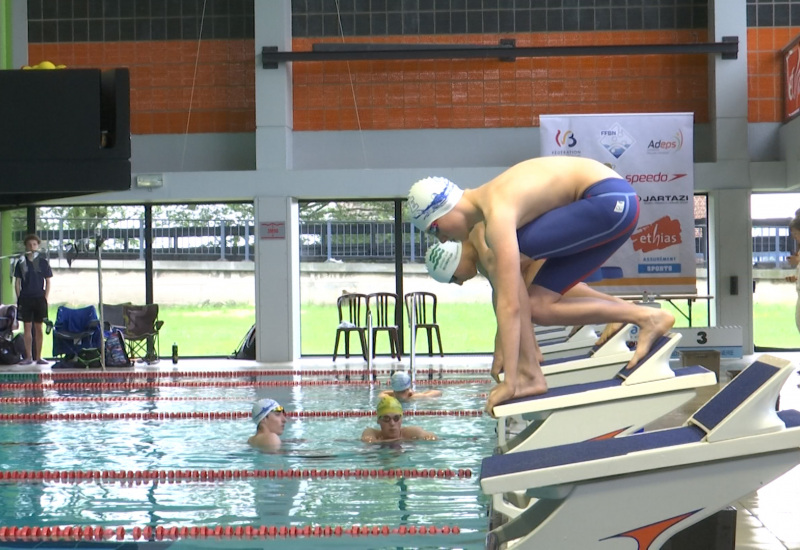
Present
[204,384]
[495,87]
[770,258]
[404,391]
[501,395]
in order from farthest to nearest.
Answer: [770,258]
[495,87]
[204,384]
[404,391]
[501,395]

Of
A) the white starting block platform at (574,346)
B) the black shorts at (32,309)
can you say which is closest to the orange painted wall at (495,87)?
the black shorts at (32,309)

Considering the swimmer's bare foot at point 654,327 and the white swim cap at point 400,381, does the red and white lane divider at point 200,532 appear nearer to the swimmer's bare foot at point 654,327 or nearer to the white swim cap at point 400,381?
the swimmer's bare foot at point 654,327

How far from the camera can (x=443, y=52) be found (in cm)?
1288

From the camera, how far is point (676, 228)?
1148 cm

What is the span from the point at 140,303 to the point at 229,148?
255 centimetres

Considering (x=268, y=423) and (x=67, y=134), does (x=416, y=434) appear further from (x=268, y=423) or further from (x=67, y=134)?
(x=67, y=134)

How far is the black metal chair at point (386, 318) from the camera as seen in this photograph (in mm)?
12391

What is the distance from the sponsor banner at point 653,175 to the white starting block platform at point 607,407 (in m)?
8.19

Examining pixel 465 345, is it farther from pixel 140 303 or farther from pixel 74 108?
pixel 74 108

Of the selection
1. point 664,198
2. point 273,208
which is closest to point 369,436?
point 664,198

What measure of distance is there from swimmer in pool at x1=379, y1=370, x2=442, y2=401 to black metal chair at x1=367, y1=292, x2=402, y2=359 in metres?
3.29

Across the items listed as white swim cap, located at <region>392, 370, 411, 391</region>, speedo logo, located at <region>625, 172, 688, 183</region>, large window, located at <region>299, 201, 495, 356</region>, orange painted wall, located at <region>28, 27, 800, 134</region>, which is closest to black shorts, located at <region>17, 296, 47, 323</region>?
orange painted wall, located at <region>28, 27, 800, 134</region>

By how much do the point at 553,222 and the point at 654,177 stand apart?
8.04 meters

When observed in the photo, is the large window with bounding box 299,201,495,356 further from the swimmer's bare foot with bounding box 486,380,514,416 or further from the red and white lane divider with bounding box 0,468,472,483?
the swimmer's bare foot with bounding box 486,380,514,416
